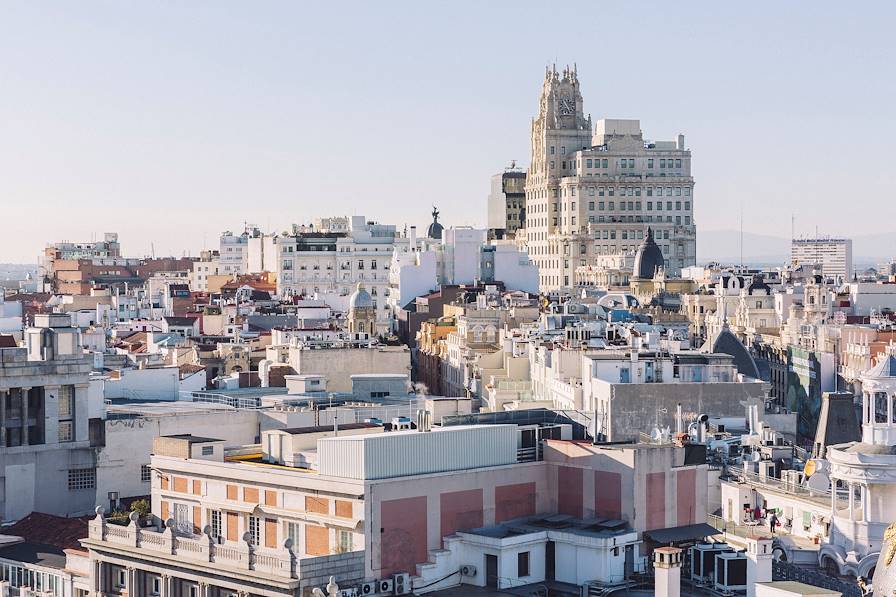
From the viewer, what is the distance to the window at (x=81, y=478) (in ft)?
237

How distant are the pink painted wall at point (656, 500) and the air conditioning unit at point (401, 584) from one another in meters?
7.52

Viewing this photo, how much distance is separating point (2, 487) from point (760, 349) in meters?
74.0

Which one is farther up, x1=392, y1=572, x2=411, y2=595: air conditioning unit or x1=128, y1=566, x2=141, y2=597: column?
x1=392, y1=572, x2=411, y2=595: air conditioning unit

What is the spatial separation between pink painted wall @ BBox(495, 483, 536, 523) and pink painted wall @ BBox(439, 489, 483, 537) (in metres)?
0.76

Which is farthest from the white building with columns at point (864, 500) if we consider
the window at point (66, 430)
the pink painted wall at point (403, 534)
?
the window at point (66, 430)

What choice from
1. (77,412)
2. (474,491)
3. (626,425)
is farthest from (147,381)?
(474,491)

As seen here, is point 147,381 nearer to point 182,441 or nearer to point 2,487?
point 2,487

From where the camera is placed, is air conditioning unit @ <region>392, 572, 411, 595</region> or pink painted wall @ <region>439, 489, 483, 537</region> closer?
air conditioning unit @ <region>392, 572, 411, 595</region>

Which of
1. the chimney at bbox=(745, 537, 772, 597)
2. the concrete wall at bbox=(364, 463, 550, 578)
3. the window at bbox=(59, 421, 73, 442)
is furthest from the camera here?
the window at bbox=(59, 421, 73, 442)

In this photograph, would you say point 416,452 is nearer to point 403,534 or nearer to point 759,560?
point 403,534

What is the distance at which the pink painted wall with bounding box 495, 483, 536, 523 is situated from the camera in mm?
53344

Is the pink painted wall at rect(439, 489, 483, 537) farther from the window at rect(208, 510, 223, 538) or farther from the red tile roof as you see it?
the red tile roof

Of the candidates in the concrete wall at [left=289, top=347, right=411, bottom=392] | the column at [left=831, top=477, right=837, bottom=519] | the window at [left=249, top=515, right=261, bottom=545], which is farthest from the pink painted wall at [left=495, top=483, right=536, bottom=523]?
the concrete wall at [left=289, top=347, right=411, bottom=392]

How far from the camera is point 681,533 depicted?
53656 millimetres
